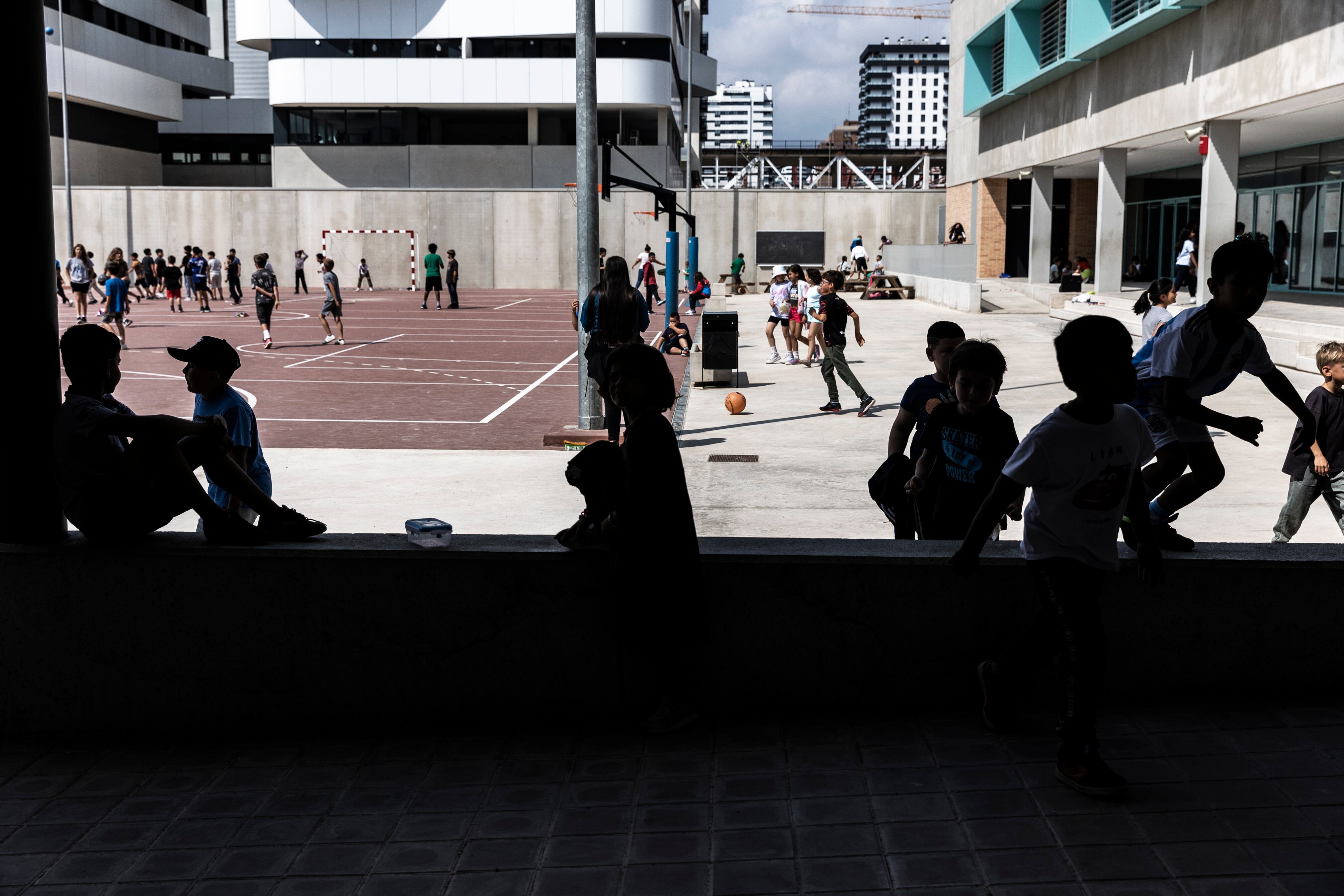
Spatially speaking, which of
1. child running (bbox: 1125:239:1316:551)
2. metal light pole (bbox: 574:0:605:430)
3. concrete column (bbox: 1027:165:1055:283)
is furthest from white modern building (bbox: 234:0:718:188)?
child running (bbox: 1125:239:1316:551)

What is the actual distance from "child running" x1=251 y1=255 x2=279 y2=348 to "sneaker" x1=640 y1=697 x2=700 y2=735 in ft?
65.0

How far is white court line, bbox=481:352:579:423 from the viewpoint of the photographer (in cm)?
1554

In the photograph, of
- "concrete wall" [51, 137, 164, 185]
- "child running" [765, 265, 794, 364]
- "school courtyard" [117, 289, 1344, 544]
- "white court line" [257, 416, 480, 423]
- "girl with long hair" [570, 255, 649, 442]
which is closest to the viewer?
"school courtyard" [117, 289, 1344, 544]

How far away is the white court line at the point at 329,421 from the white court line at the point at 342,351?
19.3ft

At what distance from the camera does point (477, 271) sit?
1997 inches

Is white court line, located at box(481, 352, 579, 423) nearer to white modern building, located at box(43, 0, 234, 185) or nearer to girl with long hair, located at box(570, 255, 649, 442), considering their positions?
girl with long hair, located at box(570, 255, 649, 442)

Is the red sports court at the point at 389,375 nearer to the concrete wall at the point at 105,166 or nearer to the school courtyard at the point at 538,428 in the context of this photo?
the school courtyard at the point at 538,428

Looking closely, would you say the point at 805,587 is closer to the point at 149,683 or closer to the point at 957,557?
the point at 957,557

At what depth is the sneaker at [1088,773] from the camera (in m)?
4.27

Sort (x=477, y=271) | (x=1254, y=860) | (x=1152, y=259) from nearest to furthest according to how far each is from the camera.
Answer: (x=1254, y=860), (x=1152, y=259), (x=477, y=271)

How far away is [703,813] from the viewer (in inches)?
169

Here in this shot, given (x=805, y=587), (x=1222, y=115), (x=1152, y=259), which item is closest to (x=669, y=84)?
(x=1152, y=259)

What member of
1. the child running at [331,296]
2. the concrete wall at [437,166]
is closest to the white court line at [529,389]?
the child running at [331,296]

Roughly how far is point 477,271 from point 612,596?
46.9m
